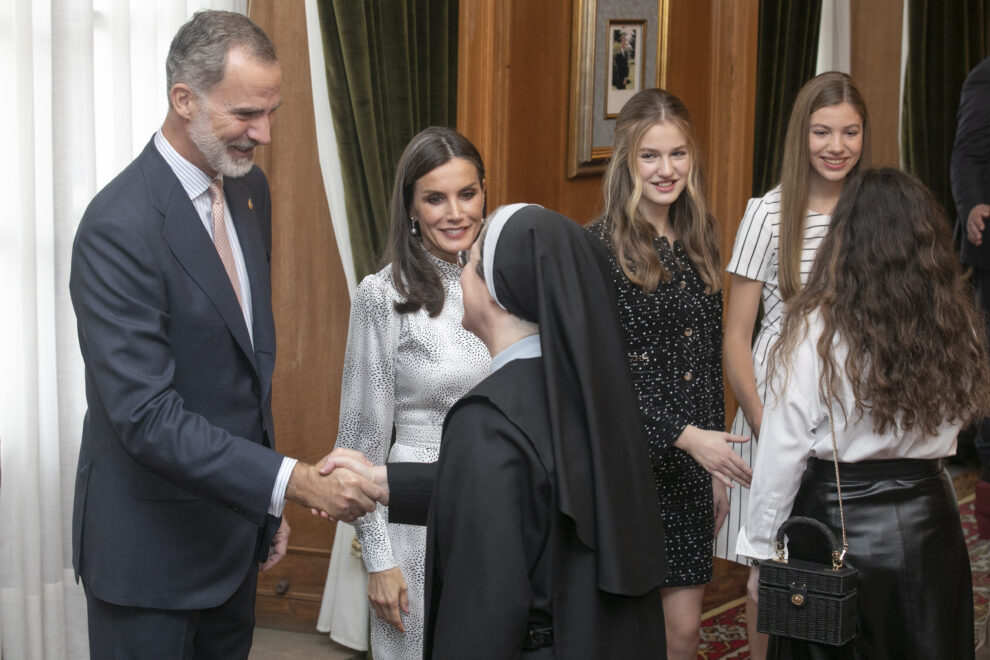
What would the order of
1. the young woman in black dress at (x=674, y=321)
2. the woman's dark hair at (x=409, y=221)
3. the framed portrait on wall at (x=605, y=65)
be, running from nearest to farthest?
the woman's dark hair at (x=409, y=221)
the young woman in black dress at (x=674, y=321)
the framed portrait on wall at (x=605, y=65)

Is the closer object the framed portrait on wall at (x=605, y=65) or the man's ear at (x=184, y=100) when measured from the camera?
the man's ear at (x=184, y=100)

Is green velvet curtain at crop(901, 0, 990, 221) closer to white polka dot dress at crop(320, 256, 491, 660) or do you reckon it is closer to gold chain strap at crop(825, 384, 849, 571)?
gold chain strap at crop(825, 384, 849, 571)

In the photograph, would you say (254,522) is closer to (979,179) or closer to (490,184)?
(490,184)

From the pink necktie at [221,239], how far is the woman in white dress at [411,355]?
0.41 metres

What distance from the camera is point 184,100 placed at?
2.53m

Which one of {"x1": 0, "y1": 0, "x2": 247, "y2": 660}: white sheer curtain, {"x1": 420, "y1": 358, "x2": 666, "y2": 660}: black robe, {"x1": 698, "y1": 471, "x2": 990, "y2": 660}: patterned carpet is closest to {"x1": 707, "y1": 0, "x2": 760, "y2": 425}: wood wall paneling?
{"x1": 698, "y1": 471, "x2": 990, "y2": 660}: patterned carpet

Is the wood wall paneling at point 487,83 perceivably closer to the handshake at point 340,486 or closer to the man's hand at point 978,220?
→ the handshake at point 340,486

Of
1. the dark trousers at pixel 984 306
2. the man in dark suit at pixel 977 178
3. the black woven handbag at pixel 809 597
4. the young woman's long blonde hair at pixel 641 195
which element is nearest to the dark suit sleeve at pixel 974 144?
the man in dark suit at pixel 977 178

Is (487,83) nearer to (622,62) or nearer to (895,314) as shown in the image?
(622,62)

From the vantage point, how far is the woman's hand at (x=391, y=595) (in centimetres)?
286

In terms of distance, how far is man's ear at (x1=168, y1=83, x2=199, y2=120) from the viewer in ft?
8.27

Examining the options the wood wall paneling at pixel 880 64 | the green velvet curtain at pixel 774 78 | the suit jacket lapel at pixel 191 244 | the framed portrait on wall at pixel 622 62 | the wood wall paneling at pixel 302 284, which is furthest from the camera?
the wood wall paneling at pixel 880 64

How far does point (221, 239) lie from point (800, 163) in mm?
1914

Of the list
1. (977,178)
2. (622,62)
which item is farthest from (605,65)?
(977,178)
